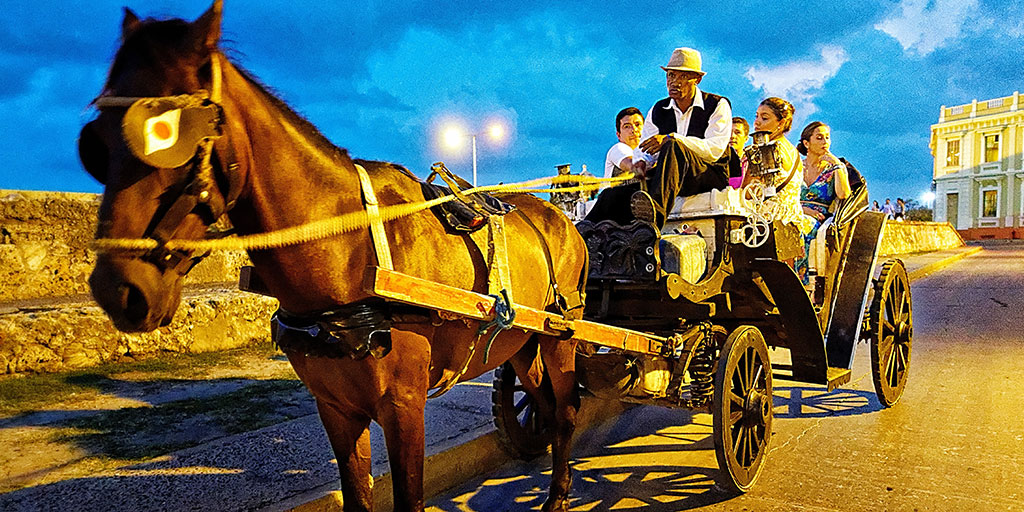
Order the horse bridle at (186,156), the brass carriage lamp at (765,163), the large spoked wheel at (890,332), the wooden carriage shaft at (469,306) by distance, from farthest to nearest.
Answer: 1. the large spoked wheel at (890,332)
2. the brass carriage lamp at (765,163)
3. the wooden carriage shaft at (469,306)
4. the horse bridle at (186,156)

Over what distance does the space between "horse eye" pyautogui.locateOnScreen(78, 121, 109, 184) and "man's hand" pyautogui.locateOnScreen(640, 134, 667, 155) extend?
125 inches

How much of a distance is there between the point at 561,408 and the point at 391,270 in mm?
1914

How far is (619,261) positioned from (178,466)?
2843mm

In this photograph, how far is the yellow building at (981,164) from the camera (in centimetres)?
5394

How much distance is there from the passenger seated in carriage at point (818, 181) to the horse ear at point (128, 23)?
4879 mm

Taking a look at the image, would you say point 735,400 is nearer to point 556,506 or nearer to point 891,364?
point 556,506

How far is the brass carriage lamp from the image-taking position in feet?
16.6

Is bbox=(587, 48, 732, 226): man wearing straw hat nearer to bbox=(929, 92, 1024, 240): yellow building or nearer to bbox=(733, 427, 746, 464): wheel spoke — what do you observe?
bbox=(733, 427, 746, 464): wheel spoke

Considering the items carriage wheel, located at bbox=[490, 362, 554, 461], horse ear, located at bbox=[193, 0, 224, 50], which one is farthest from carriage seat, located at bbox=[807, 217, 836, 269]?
horse ear, located at bbox=[193, 0, 224, 50]

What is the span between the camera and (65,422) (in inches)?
170

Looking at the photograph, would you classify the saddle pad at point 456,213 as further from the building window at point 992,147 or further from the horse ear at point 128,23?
the building window at point 992,147

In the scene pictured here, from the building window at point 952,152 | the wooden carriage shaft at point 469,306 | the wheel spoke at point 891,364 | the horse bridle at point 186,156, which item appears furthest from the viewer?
the building window at point 952,152

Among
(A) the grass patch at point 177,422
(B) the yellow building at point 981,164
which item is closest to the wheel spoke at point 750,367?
(A) the grass patch at point 177,422

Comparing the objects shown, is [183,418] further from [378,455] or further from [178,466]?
[378,455]
